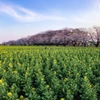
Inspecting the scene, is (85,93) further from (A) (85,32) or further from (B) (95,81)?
(A) (85,32)

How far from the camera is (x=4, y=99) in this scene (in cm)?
793

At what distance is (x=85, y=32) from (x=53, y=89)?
5097 centimetres

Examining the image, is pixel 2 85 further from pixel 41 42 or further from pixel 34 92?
pixel 41 42

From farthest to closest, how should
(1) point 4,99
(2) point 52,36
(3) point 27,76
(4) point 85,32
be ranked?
(2) point 52,36 < (4) point 85,32 < (3) point 27,76 < (1) point 4,99

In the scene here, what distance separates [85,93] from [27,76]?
2.50m

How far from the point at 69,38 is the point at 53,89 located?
5064 centimetres

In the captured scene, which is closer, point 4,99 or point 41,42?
point 4,99

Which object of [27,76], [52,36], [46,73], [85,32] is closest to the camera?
[27,76]

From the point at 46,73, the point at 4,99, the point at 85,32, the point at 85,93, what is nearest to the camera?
the point at 4,99

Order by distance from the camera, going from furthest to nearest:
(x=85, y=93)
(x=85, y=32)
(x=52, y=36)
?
(x=52, y=36) < (x=85, y=32) < (x=85, y=93)

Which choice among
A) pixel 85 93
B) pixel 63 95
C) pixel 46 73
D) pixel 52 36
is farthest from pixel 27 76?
pixel 52 36

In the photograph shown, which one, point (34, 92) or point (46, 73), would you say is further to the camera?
point (46, 73)

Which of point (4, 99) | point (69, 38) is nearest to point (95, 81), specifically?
point (4, 99)

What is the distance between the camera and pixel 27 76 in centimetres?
1027
